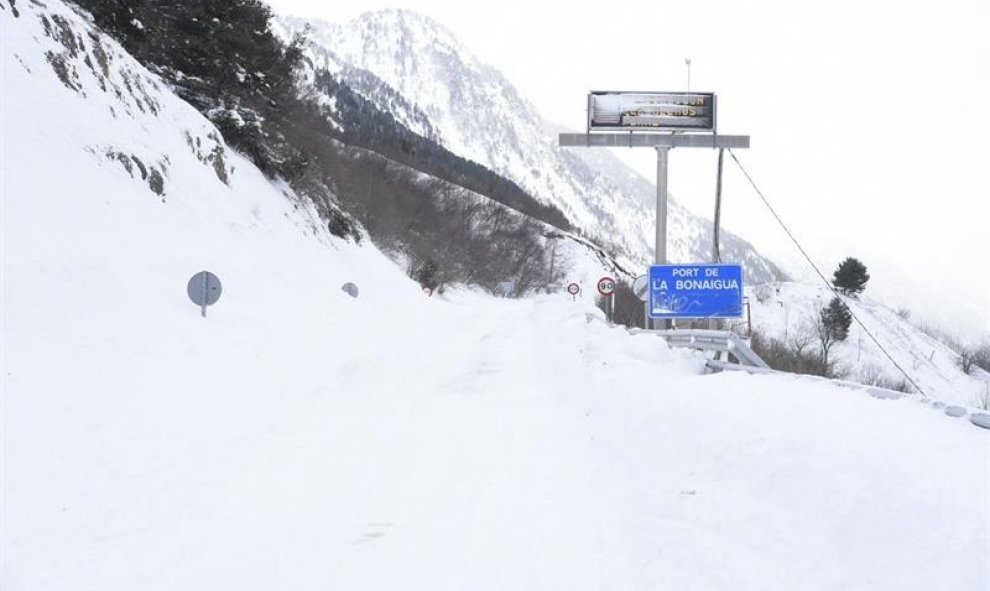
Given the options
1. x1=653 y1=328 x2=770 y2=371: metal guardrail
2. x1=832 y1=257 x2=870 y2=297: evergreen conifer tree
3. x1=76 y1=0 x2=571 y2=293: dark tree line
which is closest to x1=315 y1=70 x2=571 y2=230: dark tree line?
x1=76 y1=0 x2=571 y2=293: dark tree line

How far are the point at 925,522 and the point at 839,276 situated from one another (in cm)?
8167

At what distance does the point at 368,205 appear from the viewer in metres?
58.5

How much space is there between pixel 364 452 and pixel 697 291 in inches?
376

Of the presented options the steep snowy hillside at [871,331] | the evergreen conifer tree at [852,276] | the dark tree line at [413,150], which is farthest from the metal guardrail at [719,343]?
the dark tree line at [413,150]

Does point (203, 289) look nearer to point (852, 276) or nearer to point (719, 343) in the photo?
point (719, 343)

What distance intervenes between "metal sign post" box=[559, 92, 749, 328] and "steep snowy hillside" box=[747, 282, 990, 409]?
163 feet

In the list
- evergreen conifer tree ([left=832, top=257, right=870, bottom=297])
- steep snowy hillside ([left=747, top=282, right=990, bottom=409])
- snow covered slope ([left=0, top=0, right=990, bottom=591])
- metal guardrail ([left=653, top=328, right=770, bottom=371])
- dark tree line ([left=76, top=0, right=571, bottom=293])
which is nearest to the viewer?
snow covered slope ([left=0, top=0, right=990, bottom=591])

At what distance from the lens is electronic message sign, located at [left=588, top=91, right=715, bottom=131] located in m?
21.2

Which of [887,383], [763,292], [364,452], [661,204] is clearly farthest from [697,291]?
[763,292]

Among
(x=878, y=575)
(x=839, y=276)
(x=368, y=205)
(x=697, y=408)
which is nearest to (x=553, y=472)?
(x=697, y=408)

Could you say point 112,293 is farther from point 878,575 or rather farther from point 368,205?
point 368,205

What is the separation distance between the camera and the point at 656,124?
21.4m

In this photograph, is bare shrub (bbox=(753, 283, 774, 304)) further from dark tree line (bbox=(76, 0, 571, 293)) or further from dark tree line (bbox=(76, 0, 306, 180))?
dark tree line (bbox=(76, 0, 306, 180))

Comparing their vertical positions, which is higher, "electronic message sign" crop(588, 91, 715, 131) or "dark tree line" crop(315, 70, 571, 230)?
"dark tree line" crop(315, 70, 571, 230)
